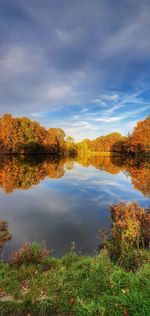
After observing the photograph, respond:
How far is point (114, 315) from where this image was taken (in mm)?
4961

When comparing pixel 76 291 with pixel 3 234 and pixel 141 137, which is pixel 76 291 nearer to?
pixel 3 234

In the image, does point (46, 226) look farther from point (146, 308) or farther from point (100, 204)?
point (146, 308)

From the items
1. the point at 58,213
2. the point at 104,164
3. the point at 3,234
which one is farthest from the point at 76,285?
the point at 104,164

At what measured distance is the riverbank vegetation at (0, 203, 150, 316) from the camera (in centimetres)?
530

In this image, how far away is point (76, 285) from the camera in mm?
6691

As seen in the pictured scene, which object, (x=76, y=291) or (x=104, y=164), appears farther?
(x=104, y=164)

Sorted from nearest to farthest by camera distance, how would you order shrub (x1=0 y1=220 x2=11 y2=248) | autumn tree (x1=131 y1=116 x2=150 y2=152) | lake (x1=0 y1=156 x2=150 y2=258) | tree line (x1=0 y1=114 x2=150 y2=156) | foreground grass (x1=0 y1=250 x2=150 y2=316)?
foreground grass (x1=0 y1=250 x2=150 y2=316) → shrub (x1=0 y1=220 x2=11 y2=248) → lake (x1=0 y1=156 x2=150 y2=258) → autumn tree (x1=131 y1=116 x2=150 y2=152) → tree line (x1=0 y1=114 x2=150 y2=156)

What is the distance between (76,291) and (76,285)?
385mm

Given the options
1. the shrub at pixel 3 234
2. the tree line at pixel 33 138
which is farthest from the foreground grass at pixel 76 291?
the tree line at pixel 33 138

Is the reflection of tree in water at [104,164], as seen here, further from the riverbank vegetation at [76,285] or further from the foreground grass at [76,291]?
the foreground grass at [76,291]

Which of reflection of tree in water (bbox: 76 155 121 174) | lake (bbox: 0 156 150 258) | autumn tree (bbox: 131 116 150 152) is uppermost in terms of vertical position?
autumn tree (bbox: 131 116 150 152)

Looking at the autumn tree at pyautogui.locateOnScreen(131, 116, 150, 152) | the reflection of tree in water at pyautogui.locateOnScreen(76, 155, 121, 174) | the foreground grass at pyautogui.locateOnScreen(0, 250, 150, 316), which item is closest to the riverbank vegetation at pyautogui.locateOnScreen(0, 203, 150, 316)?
the foreground grass at pyautogui.locateOnScreen(0, 250, 150, 316)

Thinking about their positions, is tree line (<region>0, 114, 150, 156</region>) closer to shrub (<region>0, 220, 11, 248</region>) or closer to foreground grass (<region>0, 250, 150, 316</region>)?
shrub (<region>0, 220, 11, 248</region>)

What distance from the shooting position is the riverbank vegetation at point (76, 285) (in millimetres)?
5297
